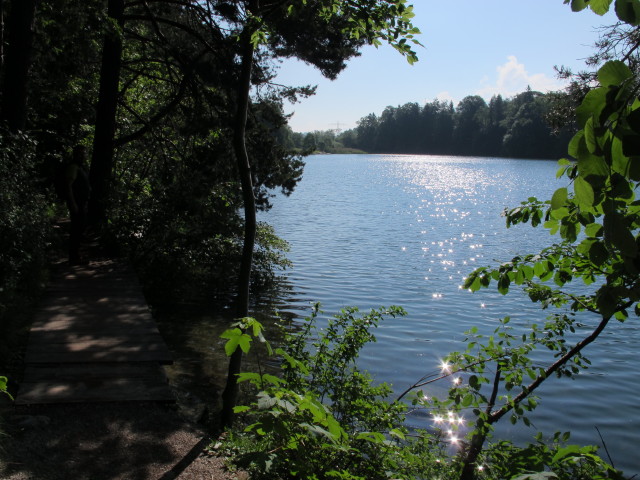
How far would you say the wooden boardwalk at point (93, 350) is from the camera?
15.7ft

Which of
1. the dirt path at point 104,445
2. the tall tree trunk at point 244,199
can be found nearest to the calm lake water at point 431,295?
the tall tree trunk at point 244,199

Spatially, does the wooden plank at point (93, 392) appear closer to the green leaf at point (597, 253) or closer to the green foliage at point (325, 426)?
the green foliage at point (325, 426)

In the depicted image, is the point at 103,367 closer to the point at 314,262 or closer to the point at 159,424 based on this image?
the point at 159,424

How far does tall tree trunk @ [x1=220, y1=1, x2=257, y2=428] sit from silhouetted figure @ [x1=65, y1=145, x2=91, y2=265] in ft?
15.5

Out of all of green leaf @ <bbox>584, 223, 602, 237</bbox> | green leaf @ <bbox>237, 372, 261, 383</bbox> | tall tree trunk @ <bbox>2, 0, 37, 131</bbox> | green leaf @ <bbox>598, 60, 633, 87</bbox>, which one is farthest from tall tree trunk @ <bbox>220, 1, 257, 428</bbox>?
tall tree trunk @ <bbox>2, 0, 37, 131</bbox>

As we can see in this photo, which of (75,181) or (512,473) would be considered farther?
(75,181)

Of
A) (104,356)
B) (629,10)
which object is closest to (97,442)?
(104,356)

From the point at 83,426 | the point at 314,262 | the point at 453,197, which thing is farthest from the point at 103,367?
the point at 453,197

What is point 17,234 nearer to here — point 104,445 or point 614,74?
point 104,445

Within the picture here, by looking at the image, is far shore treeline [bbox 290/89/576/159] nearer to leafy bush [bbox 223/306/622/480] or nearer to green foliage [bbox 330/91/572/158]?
green foliage [bbox 330/91/572/158]

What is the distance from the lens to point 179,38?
1244 cm

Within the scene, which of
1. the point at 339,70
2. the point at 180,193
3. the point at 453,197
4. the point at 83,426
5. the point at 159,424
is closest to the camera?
the point at 83,426

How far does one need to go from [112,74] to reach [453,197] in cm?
3652

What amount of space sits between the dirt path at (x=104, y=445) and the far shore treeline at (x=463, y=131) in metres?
105
